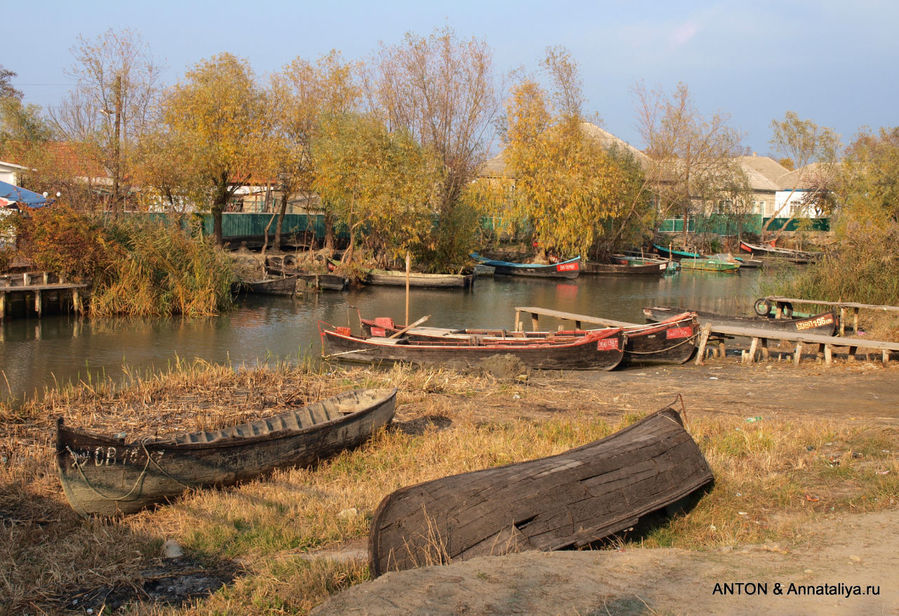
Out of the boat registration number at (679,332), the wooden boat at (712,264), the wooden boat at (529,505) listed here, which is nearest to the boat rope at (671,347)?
the boat registration number at (679,332)

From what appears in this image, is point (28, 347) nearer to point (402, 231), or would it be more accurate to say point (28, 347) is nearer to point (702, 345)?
point (702, 345)

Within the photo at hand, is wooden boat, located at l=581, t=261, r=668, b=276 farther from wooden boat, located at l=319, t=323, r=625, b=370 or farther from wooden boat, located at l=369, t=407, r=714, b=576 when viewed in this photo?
wooden boat, located at l=369, t=407, r=714, b=576

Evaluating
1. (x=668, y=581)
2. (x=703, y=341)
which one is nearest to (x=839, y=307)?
(x=703, y=341)

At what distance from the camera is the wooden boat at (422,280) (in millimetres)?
35281

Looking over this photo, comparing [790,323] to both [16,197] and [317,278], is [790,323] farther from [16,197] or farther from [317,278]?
[16,197]

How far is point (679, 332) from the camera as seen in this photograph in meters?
17.8

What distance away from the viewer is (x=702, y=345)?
58.7 feet

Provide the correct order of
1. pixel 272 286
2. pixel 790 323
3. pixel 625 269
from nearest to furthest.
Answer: pixel 790 323, pixel 272 286, pixel 625 269

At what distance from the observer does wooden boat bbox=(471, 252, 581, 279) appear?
40.8m

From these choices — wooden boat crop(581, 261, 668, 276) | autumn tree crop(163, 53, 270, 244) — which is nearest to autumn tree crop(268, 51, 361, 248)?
autumn tree crop(163, 53, 270, 244)

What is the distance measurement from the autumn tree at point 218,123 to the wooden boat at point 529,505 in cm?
2899

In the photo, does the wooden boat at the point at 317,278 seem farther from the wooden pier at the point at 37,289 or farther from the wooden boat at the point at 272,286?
the wooden pier at the point at 37,289

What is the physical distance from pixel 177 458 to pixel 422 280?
27.6m

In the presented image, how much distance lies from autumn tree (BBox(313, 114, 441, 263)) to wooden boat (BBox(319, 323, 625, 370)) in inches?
704
